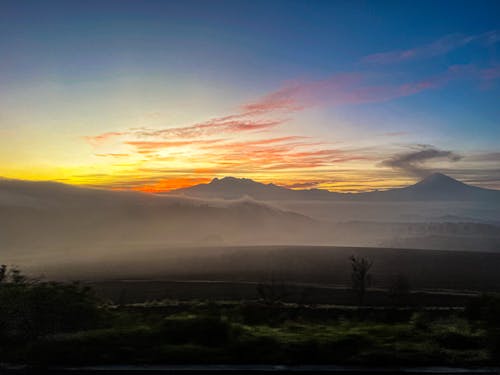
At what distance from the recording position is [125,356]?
24.9 ft

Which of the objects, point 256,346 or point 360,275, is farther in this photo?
point 360,275

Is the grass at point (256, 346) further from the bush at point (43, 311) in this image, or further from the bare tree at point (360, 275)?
the bare tree at point (360, 275)

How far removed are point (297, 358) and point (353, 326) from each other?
378 centimetres

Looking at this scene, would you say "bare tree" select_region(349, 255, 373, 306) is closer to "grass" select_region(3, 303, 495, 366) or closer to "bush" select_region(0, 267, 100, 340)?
"grass" select_region(3, 303, 495, 366)

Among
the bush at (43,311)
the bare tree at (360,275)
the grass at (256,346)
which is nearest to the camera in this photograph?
the grass at (256,346)

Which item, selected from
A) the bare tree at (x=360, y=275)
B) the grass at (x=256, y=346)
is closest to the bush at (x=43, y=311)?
the grass at (x=256, y=346)

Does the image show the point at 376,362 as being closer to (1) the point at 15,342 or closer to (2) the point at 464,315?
(2) the point at 464,315

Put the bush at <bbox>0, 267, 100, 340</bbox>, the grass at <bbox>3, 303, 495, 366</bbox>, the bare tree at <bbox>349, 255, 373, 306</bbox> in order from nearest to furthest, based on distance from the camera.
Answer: the grass at <bbox>3, 303, 495, 366</bbox>, the bush at <bbox>0, 267, 100, 340</bbox>, the bare tree at <bbox>349, 255, 373, 306</bbox>

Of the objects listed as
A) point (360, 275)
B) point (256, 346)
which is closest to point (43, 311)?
point (256, 346)

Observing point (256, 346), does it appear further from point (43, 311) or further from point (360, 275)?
point (360, 275)

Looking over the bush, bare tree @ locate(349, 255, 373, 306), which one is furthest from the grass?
bare tree @ locate(349, 255, 373, 306)

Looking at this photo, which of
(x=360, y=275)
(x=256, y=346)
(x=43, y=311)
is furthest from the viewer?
(x=360, y=275)

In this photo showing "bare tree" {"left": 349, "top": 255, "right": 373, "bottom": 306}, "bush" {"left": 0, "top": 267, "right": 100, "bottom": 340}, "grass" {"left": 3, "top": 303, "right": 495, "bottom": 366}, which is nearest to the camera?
"grass" {"left": 3, "top": 303, "right": 495, "bottom": 366}

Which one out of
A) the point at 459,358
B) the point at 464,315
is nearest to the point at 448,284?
the point at 464,315
